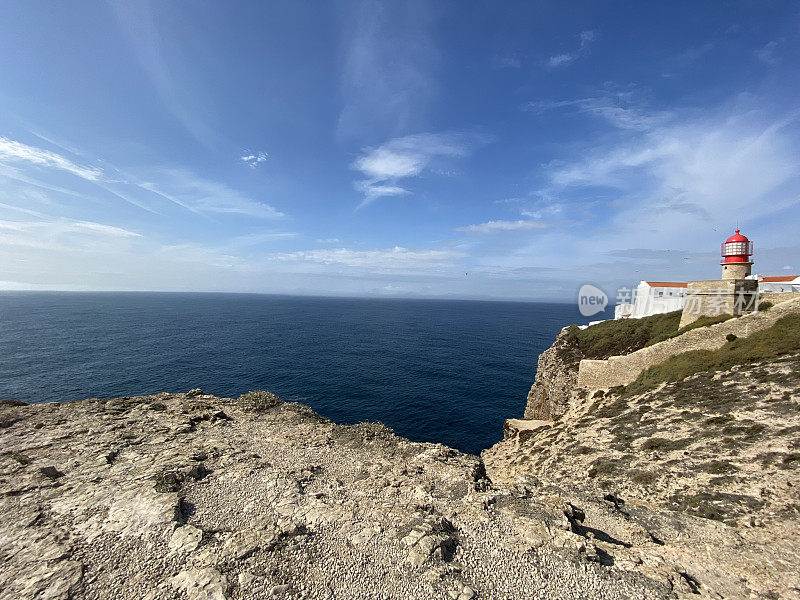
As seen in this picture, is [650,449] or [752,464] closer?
[752,464]

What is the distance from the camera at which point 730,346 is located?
24.5m

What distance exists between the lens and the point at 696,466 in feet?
47.9

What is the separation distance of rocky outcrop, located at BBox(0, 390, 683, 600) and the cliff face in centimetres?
A: 2313

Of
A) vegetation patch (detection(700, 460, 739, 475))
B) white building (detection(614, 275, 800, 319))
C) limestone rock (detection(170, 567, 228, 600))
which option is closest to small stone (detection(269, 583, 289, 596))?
limestone rock (detection(170, 567, 228, 600))

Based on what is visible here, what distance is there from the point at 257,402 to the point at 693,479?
921 inches

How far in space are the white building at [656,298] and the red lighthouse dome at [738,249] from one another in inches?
767

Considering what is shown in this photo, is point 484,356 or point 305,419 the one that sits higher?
point 305,419

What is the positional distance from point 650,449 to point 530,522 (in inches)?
442

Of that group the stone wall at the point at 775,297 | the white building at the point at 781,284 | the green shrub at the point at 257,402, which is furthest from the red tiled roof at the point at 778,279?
the green shrub at the point at 257,402

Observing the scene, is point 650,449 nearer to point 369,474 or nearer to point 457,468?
point 457,468

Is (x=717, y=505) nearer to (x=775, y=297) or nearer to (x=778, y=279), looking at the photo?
(x=775, y=297)

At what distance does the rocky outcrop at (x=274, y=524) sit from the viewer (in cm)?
821

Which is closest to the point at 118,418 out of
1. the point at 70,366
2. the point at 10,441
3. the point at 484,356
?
the point at 10,441

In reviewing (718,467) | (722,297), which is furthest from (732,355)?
(718,467)
